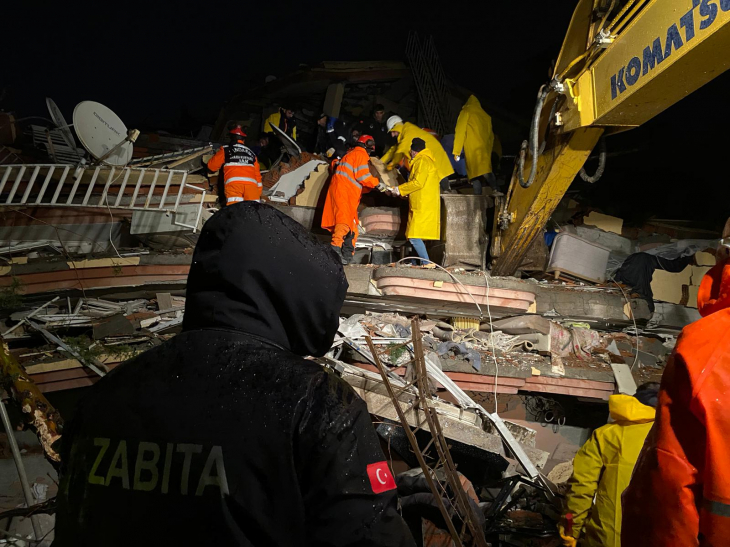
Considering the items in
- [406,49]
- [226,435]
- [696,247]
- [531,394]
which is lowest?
[531,394]

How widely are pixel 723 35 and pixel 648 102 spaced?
3.25ft

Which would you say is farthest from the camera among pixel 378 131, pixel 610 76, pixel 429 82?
pixel 429 82

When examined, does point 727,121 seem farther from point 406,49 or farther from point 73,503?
point 73,503

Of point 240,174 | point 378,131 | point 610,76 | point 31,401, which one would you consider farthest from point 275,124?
point 610,76

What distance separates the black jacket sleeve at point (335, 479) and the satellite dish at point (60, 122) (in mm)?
8693

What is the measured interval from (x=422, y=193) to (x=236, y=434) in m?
6.23

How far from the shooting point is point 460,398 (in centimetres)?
482

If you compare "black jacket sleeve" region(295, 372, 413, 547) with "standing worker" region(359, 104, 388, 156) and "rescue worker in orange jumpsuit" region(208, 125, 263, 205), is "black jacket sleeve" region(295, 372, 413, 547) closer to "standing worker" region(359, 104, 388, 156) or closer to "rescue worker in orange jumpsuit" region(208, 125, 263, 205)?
"rescue worker in orange jumpsuit" region(208, 125, 263, 205)

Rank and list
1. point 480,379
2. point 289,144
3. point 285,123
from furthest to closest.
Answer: point 285,123 < point 289,144 < point 480,379

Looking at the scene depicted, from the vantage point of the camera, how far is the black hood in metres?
1.18

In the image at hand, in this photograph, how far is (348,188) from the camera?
7.26 m

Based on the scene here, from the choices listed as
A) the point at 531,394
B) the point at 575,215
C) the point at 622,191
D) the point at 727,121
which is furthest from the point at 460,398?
the point at 727,121

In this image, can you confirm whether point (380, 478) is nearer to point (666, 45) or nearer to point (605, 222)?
point (666, 45)

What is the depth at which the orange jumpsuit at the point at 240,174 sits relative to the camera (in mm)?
7699
